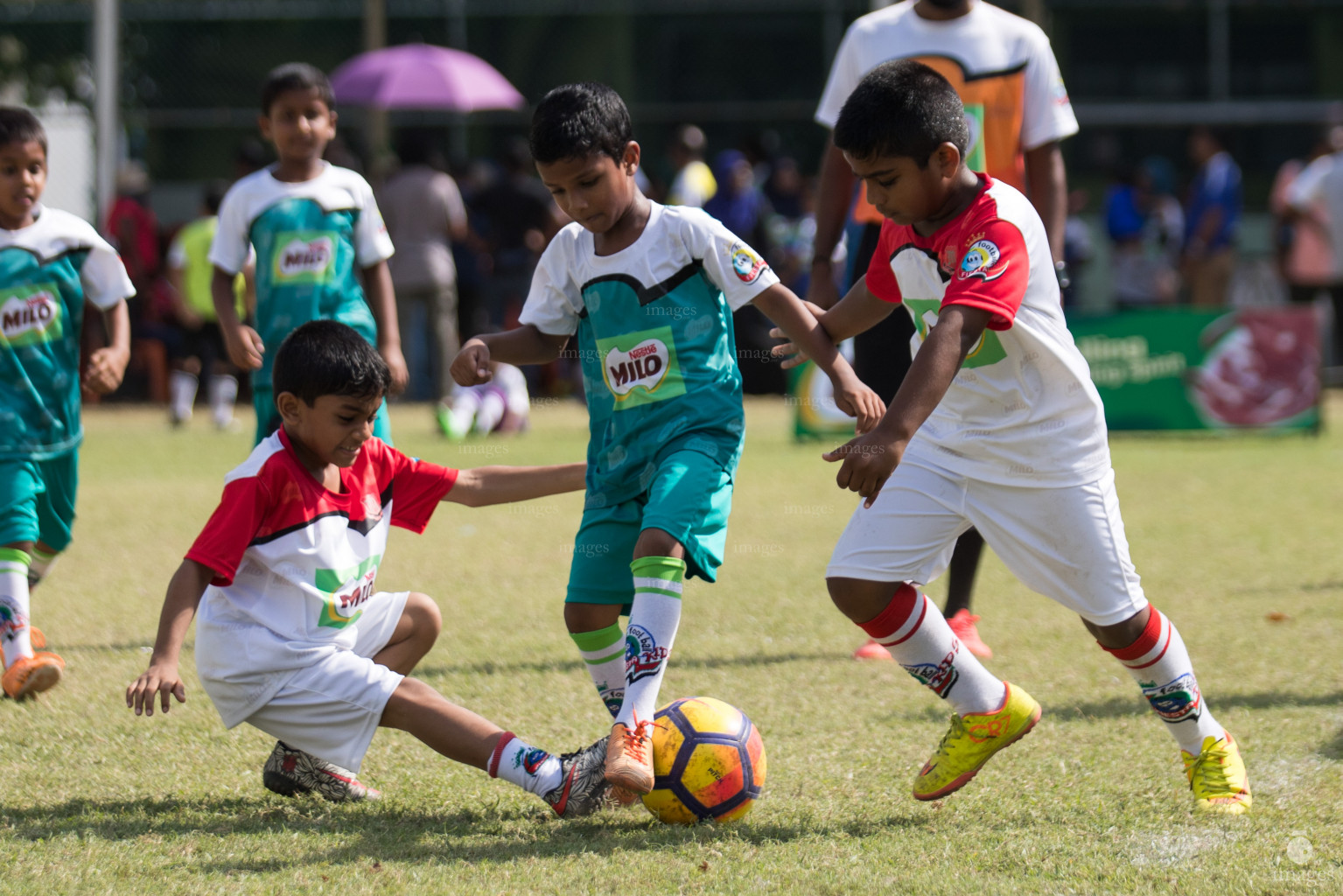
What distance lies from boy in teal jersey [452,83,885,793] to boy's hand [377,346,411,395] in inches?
29.6

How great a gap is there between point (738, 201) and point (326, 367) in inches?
391

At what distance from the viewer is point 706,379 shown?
11.9 ft

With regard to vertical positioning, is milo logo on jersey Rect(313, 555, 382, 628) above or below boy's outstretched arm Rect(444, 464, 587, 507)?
below

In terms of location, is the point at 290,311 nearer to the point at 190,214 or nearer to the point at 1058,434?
the point at 1058,434

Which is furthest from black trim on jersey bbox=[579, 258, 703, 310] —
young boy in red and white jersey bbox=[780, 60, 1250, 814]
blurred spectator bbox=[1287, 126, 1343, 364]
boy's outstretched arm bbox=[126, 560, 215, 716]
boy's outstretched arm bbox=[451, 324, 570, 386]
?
blurred spectator bbox=[1287, 126, 1343, 364]

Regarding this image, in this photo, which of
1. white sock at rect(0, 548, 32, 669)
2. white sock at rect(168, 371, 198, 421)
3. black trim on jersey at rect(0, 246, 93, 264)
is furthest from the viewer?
white sock at rect(168, 371, 198, 421)

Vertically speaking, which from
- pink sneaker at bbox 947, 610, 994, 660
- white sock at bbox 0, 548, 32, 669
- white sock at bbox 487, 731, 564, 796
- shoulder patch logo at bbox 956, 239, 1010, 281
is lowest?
pink sneaker at bbox 947, 610, 994, 660

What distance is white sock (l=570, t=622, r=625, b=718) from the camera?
368 cm

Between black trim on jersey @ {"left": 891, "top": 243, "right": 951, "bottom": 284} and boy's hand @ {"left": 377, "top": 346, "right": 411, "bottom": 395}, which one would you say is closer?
black trim on jersey @ {"left": 891, "top": 243, "right": 951, "bottom": 284}

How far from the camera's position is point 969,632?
16.0 feet

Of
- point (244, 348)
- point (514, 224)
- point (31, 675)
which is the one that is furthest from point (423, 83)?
point (31, 675)

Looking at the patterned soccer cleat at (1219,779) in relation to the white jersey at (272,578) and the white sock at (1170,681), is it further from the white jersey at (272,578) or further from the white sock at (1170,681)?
the white jersey at (272,578)

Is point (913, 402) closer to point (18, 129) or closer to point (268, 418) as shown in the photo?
point (268, 418)

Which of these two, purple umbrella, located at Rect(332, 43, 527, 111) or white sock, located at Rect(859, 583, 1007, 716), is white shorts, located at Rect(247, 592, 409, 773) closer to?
white sock, located at Rect(859, 583, 1007, 716)
